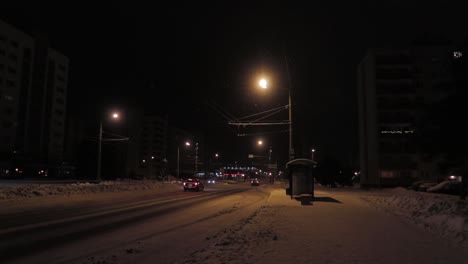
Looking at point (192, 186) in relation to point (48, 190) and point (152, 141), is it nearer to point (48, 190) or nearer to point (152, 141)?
point (48, 190)

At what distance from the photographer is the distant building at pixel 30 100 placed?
91.2 metres

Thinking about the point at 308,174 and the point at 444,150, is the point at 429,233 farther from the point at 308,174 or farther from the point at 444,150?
the point at 308,174

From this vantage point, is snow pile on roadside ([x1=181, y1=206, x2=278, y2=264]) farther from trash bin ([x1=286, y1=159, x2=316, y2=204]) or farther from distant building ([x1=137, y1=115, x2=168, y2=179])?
distant building ([x1=137, y1=115, x2=168, y2=179])

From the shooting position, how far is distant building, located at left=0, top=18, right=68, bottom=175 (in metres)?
91.2

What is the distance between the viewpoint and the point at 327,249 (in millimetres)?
8875

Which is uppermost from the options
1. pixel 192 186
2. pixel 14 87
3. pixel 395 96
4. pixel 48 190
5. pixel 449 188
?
pixel 14 87

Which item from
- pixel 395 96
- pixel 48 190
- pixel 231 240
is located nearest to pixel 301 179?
pixel 48 190

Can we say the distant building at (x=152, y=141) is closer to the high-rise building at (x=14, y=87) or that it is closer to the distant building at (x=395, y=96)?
the high-rise building at (x=14, y=87)

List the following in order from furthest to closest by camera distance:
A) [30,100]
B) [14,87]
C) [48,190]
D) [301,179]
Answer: [30,100]
[14,87]
[48,190]
[301,179]

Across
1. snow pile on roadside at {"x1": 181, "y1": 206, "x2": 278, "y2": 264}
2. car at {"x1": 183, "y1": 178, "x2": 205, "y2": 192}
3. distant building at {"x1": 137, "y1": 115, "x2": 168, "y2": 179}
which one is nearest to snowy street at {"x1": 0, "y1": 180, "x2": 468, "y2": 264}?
snow pile on roadside at {"x1": 181, "y1": 206, "x2": 278, "y2": 264}

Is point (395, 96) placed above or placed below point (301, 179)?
above

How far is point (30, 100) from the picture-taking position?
4055 inches

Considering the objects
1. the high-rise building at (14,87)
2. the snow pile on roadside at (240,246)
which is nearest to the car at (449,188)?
the snow pile on roadside at (240,246)

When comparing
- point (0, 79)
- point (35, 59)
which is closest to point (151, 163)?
point (35, 59)
